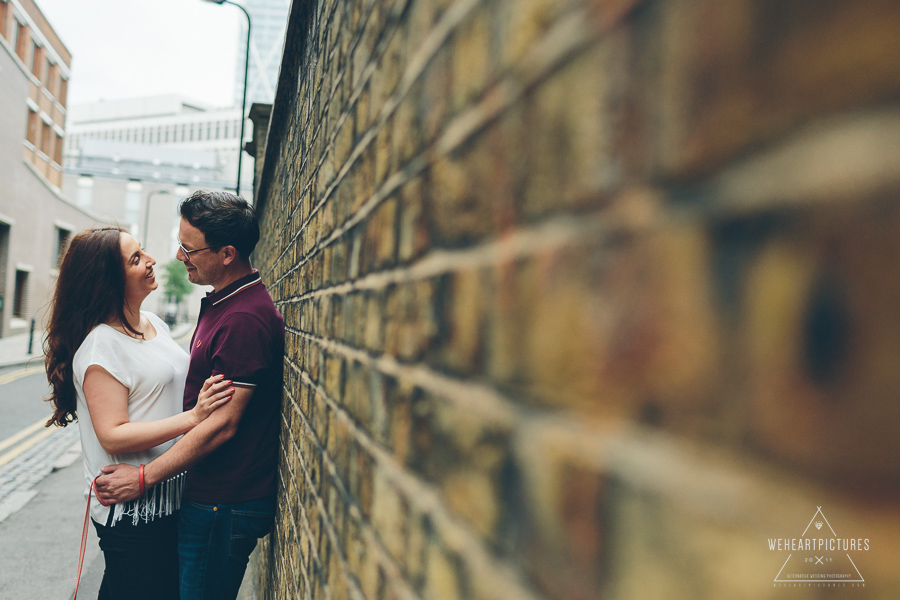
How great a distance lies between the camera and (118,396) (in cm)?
233

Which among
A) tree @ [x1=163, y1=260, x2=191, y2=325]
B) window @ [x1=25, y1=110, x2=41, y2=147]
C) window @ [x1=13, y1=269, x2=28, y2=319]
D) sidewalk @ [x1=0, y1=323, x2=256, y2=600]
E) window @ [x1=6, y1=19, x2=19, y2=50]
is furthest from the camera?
tree @ [x1=163, y1=260, x2=191, y2=325]

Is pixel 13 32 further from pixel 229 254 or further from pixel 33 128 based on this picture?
pixel 229 254

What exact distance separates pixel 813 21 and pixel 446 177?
464 mm

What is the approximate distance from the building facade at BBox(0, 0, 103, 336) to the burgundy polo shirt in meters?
24.8

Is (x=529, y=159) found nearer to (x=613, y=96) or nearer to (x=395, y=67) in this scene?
(x=613, y=96)

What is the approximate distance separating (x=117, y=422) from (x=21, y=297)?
31382mm

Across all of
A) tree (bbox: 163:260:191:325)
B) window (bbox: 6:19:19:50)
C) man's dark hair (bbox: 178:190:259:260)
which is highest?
window (bbox: 6:19:19:50)

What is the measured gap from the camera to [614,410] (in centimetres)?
37

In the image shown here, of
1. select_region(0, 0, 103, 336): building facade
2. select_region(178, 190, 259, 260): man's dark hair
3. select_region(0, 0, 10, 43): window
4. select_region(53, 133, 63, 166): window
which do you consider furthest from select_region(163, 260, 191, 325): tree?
select_region(178, 190, 259, 260): man's dark hair

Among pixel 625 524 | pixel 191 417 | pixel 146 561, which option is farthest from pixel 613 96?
pixel 146 561

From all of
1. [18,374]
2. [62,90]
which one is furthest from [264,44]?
[18,374]

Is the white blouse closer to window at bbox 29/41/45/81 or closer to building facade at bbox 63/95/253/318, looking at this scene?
window at bbox 29/41/45/81

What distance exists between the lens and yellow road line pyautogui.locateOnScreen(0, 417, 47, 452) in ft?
25.9

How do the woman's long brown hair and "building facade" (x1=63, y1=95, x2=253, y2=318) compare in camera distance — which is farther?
"building facade" (x1=63, y1=95, x2=253, y2=318)
